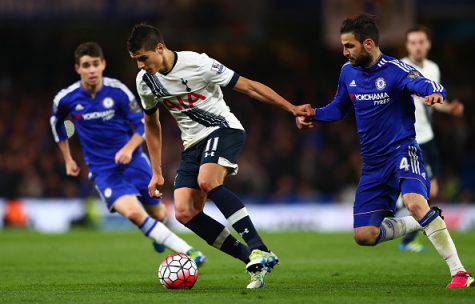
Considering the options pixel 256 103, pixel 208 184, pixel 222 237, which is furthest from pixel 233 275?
pixel 256 103

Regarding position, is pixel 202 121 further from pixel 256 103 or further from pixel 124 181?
pixel 256 103

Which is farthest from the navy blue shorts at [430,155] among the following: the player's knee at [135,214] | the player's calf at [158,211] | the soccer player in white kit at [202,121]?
the soccer player in white kit at [202,121]

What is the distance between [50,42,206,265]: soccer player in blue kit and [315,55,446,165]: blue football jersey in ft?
10.2

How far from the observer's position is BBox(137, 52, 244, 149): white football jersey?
7578mm

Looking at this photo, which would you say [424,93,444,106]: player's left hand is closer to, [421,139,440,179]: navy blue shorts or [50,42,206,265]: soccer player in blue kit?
[50,42,206,265]: soccer player in blue kit

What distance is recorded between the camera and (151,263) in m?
10.7

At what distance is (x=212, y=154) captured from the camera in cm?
748

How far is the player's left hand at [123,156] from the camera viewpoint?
952cm

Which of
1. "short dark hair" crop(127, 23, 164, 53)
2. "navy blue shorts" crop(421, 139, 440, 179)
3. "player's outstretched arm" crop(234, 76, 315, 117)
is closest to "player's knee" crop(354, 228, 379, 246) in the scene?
"player's outstretched arm" crop(234, 76, 315, 117)

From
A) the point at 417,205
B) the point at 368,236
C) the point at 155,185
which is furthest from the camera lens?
the point at 155,185

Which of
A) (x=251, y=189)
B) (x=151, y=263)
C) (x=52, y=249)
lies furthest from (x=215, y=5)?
(x=151, y=263)

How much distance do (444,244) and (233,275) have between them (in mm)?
2550

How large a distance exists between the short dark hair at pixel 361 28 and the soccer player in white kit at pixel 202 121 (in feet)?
2.56

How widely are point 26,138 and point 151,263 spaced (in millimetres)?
13286
